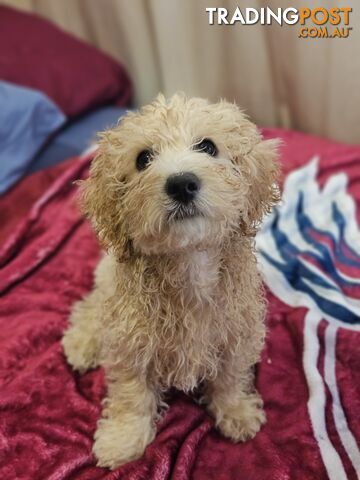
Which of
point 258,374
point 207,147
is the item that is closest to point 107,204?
point 207,147

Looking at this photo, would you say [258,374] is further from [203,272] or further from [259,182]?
[259,182]

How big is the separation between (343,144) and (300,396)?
1241 mm

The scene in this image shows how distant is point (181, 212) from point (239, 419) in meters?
0.62

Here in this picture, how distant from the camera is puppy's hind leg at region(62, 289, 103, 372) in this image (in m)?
1.48

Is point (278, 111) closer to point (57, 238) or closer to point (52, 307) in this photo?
point (57, 238)

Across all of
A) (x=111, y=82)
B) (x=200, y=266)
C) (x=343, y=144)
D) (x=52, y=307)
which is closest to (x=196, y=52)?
(x=111, y=82)

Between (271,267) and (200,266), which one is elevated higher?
(200,266)

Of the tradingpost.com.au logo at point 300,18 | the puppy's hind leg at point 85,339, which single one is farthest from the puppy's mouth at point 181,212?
the tradingpost.com.au logo at point 300,18

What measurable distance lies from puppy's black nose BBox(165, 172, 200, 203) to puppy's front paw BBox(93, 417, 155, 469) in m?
0.62

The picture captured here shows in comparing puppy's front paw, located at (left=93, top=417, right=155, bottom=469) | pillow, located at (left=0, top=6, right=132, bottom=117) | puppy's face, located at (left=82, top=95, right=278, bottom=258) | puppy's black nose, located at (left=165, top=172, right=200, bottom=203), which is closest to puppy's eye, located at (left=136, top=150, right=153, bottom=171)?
puppy's face, located at (left=82, top=95, right=278, bottom=258)

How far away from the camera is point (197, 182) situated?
3.11 feet

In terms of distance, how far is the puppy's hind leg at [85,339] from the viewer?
1481 mm

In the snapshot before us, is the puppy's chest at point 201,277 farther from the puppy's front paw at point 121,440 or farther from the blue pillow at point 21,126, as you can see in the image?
the blue pillow at point 21,126

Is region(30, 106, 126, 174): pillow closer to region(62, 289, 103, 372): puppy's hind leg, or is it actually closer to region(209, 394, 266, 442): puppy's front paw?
region(62, 289, 103, 372): puppy's hind leg
